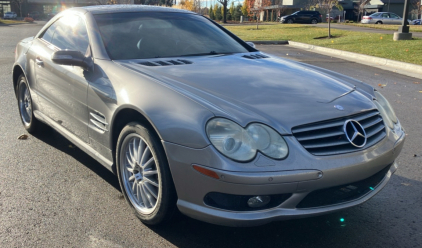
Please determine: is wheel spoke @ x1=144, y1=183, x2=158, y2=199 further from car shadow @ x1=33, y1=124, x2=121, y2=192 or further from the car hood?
car shadow @ x1=33, y1=124, x2=121, y2=192

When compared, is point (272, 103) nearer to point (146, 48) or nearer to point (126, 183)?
point (126, 183)

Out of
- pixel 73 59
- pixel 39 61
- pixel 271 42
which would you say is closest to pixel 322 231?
pixel 73 59

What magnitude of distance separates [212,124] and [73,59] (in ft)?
5.18

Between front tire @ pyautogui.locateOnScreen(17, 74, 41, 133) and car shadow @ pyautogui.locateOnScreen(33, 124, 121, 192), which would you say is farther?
front tire @ pyautogui.locateOnScreen(17, 74, 41, 133)

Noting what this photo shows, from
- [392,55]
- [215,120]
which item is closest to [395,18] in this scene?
[392,55]

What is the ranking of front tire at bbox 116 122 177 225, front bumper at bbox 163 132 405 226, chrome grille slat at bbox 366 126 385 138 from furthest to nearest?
chrome grille slat at bbox 366 126 385 138 < front tire at bbox 116 122 177 225 < front bumper at bbox 163 132 405 226

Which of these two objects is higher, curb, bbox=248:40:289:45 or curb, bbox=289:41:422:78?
curb, bbox=289:41:422:78

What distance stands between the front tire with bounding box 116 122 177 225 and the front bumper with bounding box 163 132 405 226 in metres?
0.11

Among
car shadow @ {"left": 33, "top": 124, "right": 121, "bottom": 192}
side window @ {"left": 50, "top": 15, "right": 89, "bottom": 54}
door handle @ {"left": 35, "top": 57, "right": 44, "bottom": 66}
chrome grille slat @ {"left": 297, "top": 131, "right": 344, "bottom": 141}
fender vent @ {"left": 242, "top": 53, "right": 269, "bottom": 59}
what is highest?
side window @ {"left": 50, "top": 15, "right": 89, "bottom": 54}

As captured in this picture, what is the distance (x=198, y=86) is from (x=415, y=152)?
2913 millimetres

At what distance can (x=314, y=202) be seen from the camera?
2.75 meters

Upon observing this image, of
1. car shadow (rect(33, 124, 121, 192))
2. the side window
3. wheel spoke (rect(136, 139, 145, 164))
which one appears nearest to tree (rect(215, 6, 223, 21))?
car shadow (rect(33, 124, 121, 192))

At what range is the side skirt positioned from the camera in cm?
362

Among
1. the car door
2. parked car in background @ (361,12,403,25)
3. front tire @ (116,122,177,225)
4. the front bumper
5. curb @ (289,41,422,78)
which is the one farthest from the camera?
parked car in background @ (361,12,403,25)
